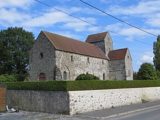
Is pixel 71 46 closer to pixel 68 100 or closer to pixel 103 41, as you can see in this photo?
pixel 103 41

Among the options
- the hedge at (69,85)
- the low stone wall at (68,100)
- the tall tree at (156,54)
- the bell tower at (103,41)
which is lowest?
the low stone wall at (68,100)

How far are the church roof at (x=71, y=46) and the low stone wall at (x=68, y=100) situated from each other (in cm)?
2420

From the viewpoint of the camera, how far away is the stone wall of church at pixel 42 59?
5247 centimetres

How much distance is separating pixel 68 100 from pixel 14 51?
55758 mm

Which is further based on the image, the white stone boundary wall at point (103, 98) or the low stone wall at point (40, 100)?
the white stone boundary wall at point (103, 98)

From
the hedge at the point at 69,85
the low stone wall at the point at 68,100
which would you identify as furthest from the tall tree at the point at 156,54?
the low stone wall at the point at 68,100

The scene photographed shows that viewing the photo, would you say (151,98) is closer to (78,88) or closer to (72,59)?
(78,88)

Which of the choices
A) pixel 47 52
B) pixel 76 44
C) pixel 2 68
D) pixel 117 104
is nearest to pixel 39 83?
pixel 117 104

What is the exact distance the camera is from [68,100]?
2262 centimetres

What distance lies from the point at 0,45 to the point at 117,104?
171ft

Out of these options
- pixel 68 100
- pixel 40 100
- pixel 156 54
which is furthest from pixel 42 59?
pixel 68 100

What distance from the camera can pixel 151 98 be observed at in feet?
121

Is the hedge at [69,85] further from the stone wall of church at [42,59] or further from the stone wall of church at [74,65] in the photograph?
the stone wall of church at [42,59]

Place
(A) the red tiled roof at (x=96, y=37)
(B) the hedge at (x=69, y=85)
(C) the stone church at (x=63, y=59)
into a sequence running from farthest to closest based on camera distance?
(A) the red tiled roof at (x=96, y=37), (C) the stone church at (x=63, y=59), (B) the hedge at (x=69, y=85)
